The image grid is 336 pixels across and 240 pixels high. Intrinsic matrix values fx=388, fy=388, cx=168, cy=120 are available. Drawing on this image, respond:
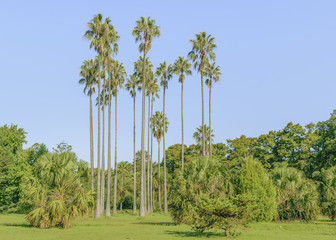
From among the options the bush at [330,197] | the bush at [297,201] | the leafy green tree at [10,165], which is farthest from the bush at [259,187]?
the leafy green tree at [10,165]

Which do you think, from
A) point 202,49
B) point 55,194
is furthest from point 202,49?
point 55,194

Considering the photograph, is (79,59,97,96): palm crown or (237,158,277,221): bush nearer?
(237,158,277,221): bush

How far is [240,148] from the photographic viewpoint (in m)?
85.2

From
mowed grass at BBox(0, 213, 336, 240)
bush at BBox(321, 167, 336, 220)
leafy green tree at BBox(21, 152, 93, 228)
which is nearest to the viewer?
mowed grass at BBox(0, 213, 336, 240)

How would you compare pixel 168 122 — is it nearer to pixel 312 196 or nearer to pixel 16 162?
pixel 16 162

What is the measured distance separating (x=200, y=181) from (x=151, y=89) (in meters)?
35.2

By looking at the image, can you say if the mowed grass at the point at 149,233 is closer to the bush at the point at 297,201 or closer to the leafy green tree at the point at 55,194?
the leafy green tree at the point at 55,194

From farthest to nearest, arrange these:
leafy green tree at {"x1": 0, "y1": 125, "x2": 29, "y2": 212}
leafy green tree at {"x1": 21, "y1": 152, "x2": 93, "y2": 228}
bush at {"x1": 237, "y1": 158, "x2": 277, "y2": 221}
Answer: leafy green tree at {"x1": 0, "y1": 125, "x2": 29, "y2": 212}
bush at {"x1": 237, "y1": 158, "x2": 277, "y2": 221}
leafy green tree at {"x1": 21, "y1": 152, "x2": 93, "y2": 228}

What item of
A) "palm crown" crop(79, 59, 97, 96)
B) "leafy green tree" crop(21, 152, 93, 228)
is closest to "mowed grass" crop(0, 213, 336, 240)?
"leafy green tree" crop(21, 152, 93, 228)

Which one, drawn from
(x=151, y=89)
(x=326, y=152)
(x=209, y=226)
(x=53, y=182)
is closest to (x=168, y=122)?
(x=151, y=89)

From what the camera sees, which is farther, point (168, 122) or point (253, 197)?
point (168, 122)

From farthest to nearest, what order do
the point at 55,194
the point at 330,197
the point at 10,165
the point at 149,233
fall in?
the point at 10,165 → the point at 330,197 → the point at 55,194 → the point at 149,233

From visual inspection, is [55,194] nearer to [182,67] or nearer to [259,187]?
[259,187]

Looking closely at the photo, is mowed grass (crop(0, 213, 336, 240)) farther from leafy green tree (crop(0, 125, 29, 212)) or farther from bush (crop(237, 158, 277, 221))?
leafy green tree (crop(0, 125, 29, 212))
